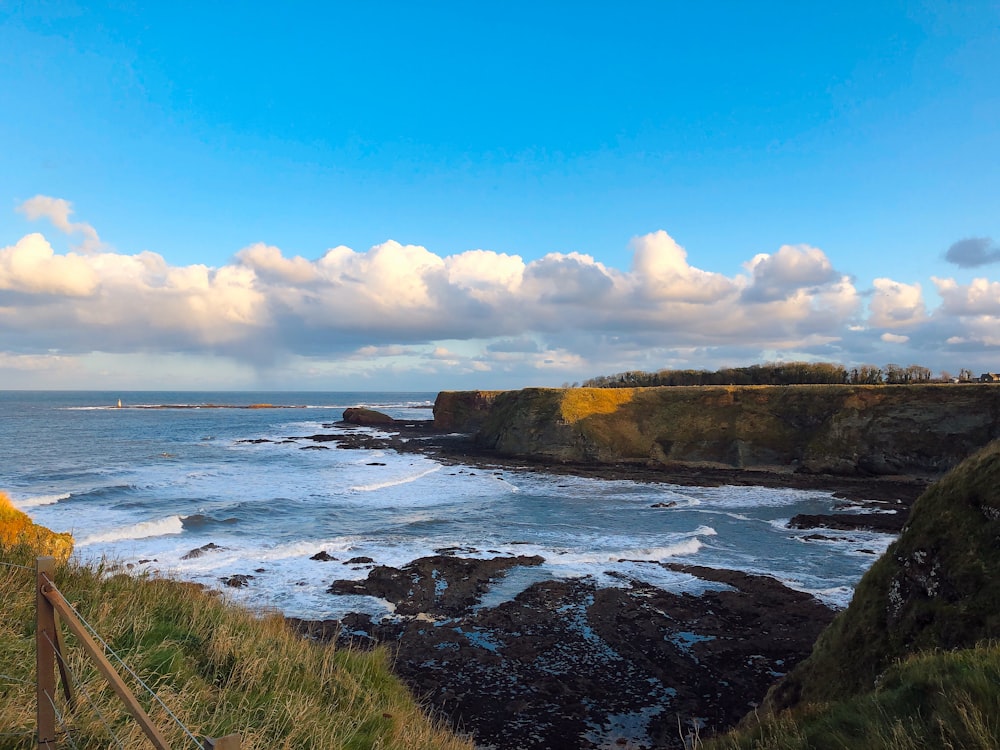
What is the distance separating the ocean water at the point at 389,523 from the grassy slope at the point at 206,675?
332 inches

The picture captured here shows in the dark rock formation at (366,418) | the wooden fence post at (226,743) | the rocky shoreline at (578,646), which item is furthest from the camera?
the dark rock formation at (366,418)

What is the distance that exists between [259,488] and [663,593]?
2913cm

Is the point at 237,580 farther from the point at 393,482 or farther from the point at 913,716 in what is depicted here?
the point at 393,482

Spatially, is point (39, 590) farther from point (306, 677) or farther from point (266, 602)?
point (266, 602)

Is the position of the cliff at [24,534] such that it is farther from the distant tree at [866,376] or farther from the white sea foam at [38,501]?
the distant tree at [866,376]

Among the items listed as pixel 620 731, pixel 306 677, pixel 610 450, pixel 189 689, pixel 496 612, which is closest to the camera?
pixel 189 689

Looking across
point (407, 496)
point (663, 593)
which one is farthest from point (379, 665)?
point (407, 496)

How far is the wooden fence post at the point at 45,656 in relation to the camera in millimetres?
4055

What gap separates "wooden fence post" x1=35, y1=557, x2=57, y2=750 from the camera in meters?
4.05

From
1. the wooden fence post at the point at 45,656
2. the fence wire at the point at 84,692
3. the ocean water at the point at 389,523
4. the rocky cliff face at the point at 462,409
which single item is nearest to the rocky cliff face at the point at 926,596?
the ocean water at the point at 389,523

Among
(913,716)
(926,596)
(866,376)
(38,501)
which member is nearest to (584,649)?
(926,596)

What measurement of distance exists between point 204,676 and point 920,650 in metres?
10.3

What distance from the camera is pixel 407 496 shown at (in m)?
37.2

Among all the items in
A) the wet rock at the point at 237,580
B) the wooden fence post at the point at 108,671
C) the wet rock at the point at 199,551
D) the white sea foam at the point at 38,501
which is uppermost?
the wooden fence post at the point at 108,671
